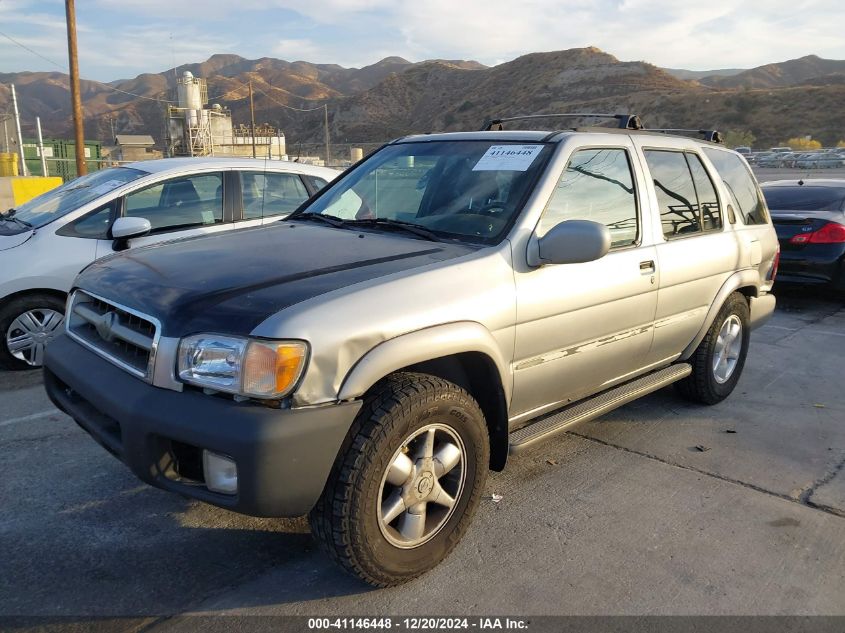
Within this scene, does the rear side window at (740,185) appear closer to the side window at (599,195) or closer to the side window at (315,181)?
the side window at (599,195)

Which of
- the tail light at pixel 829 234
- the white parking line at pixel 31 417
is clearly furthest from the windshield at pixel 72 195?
the tail light at pixel 829 234

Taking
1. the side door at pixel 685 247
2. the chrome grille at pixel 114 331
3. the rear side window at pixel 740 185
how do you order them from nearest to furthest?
the chrome grille at pixel 114 331 < the side door at pixel 685 247 < the rear side window at pixel 740 185

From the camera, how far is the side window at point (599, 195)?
341 centimetres

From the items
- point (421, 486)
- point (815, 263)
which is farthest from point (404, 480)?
point (815, 263)

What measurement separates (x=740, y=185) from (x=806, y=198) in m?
4.70

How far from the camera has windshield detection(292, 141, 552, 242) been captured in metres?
3.35

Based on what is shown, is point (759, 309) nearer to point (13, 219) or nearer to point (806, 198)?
point (806, 198)

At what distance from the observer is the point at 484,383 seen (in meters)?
3.05

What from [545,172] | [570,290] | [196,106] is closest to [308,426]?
[570,290]

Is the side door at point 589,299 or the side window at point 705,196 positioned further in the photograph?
the side window at point 705,196

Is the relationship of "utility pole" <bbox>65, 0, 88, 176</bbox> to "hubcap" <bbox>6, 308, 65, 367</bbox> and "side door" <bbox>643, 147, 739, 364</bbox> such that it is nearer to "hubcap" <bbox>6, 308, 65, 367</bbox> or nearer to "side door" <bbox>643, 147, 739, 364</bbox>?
"hubcap" <bbox>6, 308, 65, 367</bbox>

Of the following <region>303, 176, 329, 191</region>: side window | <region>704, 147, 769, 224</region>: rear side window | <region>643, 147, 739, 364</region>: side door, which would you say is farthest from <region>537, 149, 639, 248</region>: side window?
<region>303, 176, 329, 191</region>: side window

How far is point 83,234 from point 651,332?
4412mm

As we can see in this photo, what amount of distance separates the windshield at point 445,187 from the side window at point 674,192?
96 centimetres
